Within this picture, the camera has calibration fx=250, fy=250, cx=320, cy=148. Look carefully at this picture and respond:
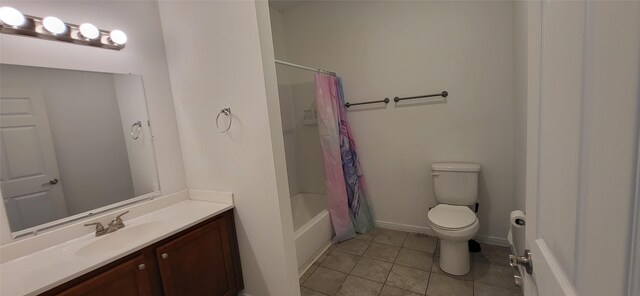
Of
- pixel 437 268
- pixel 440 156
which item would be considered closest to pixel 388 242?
pixel 437 268

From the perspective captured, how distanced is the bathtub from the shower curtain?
0.12m

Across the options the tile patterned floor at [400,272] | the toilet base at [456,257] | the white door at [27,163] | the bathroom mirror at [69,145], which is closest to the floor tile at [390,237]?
the tile patterned floor at [400,272]

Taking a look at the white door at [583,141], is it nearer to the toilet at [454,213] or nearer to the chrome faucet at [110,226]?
the toilet at [454,213]

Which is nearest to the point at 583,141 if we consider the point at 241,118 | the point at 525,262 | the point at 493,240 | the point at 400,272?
the point at 525,262

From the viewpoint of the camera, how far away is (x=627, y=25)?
32cm

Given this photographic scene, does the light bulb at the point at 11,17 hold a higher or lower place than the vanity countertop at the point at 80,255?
higher

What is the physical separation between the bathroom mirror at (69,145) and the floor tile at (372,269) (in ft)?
5.78

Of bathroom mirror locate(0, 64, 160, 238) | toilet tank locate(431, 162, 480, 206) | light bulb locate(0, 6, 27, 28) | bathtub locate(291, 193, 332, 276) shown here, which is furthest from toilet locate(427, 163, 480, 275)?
light bulb locate(0, 6, 27, 28)

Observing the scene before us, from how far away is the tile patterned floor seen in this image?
1.85 m

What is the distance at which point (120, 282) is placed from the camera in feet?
4.08

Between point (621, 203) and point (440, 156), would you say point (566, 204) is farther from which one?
point (440, 156)

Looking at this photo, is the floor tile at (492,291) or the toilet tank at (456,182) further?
the toilet tank at (456,182)

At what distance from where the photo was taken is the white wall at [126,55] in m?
1.36

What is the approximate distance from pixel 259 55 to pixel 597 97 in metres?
1.46
